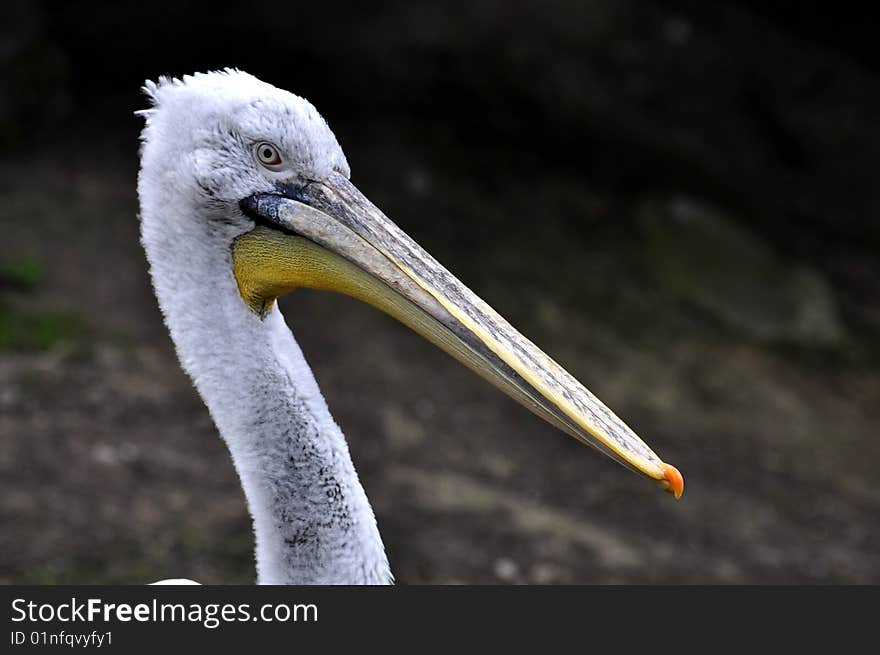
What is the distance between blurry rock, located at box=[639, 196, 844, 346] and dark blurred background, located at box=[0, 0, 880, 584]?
0.08 ft

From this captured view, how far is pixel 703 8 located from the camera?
9.62m

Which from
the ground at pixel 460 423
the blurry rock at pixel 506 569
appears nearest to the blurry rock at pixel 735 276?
the ground at pixel 460 423

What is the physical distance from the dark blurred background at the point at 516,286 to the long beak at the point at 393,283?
3.04 metres

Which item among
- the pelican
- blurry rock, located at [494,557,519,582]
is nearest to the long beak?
the pelican

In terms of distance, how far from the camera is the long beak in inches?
115

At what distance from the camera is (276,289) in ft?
10.1

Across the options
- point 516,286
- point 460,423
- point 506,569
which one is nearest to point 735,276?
point 516,286

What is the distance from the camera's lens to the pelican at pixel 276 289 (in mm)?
2949

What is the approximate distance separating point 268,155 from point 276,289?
1.18ft

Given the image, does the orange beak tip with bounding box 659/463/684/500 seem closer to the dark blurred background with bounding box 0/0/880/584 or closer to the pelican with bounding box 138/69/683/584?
the pelican with bounding box 138/69/683/584

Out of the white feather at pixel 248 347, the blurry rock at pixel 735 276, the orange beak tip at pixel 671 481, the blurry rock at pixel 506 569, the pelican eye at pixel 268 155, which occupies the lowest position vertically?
the orange beak tip at pixel 671 481

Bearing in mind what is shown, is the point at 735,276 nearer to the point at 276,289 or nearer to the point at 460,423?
the point at 460,423

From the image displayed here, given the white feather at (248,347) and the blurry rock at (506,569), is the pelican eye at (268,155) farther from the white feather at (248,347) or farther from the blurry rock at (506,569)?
the blurry rock at (506,569)

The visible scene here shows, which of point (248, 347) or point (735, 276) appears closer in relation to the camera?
point (248, 347)
